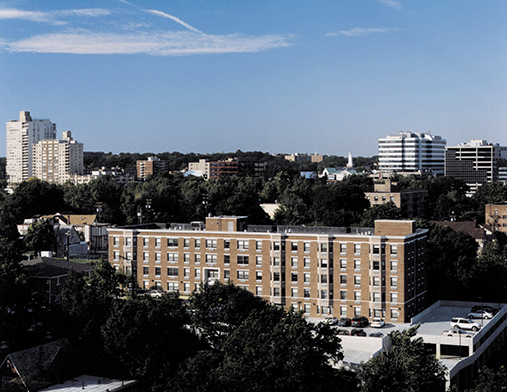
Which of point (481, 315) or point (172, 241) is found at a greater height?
point (172, 241)

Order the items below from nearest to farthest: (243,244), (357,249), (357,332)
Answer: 1. (357,332)
2. (357,249)
3. (243,244)

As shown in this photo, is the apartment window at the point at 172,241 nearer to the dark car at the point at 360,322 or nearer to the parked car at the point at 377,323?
the dark car at the point at 360,322

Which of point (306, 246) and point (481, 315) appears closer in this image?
point (481, 315)

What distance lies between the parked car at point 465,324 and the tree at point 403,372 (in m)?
12.5

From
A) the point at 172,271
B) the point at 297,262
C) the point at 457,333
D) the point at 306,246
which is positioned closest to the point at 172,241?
the point at 172,271

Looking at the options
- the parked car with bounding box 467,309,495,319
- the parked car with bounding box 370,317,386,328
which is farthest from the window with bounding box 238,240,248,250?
the parked car with bounding box 467,309,495,319

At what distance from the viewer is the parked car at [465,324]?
5462cm

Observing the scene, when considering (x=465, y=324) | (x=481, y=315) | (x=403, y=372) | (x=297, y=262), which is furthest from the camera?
(x=297, y=262)

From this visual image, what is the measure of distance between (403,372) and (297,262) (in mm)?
21920

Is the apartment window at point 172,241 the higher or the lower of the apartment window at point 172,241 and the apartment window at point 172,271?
the higher

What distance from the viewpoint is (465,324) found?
181 ft

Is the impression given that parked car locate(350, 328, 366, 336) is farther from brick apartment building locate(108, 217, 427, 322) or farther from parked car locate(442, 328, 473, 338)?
→ parked car locate(442, 328, 473, 338)

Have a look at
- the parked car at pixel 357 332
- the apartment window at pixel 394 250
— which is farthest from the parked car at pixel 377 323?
the apartment window at pixel 394 250

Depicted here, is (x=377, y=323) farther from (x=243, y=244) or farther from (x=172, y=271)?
(x=172, y=271)
